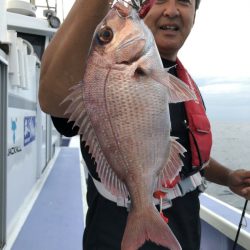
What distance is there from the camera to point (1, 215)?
3025 millimetres

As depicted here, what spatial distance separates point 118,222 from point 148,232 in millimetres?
497

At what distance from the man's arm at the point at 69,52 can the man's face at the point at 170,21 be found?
16.6 inches

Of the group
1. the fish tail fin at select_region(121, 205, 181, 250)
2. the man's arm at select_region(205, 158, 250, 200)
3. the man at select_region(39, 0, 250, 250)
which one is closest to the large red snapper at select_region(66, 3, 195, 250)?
the fish tail fin at select_region(121, 205, 181, 250)

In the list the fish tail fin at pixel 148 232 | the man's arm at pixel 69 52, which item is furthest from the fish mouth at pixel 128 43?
the fish tail fin at pixel 148 232

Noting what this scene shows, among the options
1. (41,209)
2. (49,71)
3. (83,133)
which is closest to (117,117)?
(83,133)

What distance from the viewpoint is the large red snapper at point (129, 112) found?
1.03m

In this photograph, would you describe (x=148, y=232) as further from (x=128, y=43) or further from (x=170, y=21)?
(x=170, y=21)

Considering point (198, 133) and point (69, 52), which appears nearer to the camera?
point (69, 52)

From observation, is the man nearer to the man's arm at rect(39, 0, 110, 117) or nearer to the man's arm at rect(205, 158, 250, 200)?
the man's arm at rect(39, 0, 110, 117)

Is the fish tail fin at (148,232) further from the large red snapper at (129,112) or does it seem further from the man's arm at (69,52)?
the man's arm at (69,52)

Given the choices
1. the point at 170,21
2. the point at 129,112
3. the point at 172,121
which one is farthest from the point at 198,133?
the point at 129,112

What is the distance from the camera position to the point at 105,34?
1042mm

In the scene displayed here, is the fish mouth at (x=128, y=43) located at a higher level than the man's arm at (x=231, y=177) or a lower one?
higher

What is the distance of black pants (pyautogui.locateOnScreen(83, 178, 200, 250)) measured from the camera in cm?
152
